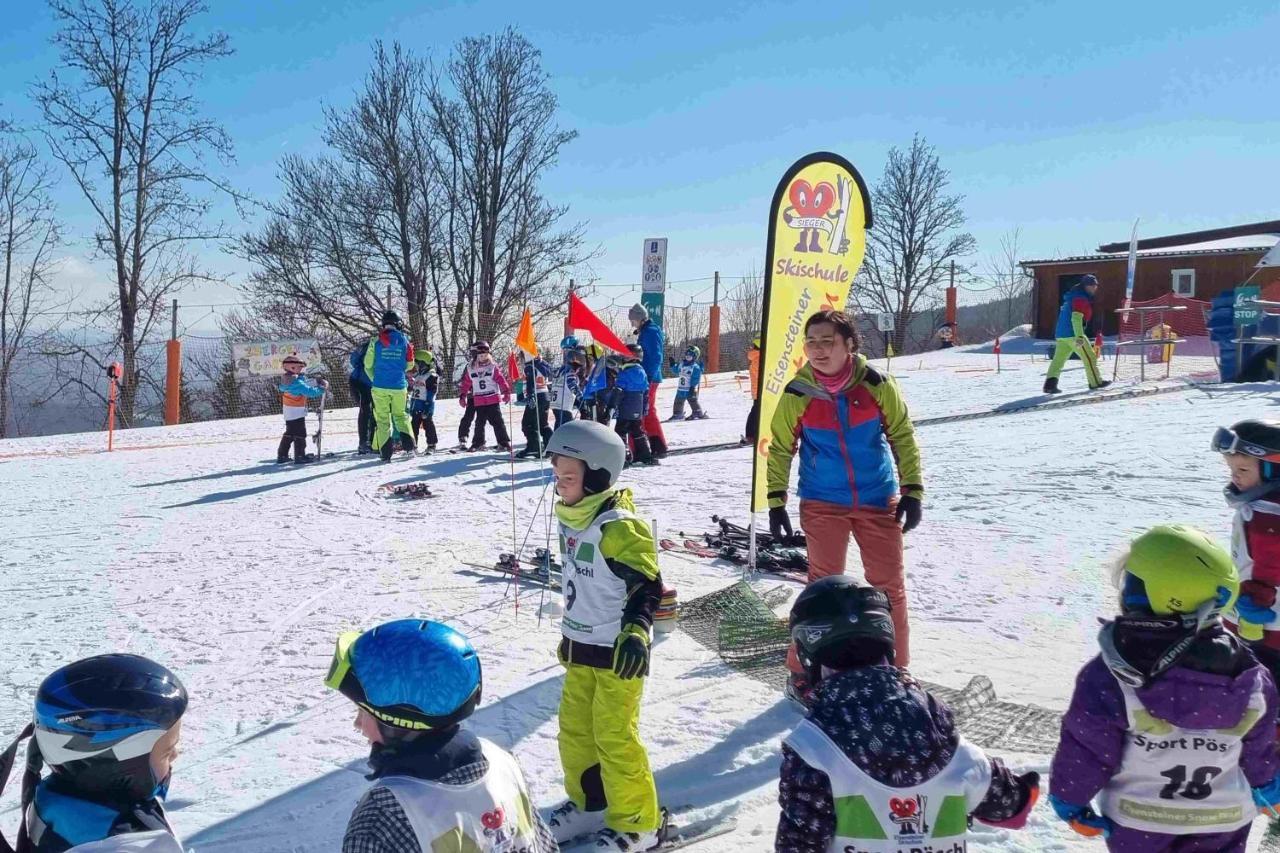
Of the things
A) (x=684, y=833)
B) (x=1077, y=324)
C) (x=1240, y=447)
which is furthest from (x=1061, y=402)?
(x=684, y=833)

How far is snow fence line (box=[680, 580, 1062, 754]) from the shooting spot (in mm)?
4391

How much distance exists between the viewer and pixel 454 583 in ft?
23.3

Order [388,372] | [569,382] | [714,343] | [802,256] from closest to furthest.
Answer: [802,256] < [388,372] < [569,382] < [714,343]

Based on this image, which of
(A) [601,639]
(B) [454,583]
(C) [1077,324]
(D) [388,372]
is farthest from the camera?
(C) [1077,324]

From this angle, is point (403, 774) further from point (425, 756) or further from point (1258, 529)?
point (1258, 529)

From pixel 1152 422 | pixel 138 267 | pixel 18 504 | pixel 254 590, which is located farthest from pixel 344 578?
pixel 138 267

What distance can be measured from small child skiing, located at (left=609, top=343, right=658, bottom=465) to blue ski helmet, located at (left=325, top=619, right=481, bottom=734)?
376 inches

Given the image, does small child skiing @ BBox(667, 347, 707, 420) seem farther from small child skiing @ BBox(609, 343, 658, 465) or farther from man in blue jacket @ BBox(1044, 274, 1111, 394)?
man in blue jacket @ BBox(1044, 274, 1111, 394)

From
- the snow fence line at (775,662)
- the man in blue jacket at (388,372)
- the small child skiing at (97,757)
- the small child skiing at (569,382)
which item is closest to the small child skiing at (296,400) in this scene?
the man in blue jacket at (388,372)

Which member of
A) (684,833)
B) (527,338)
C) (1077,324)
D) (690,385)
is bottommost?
(684,833)

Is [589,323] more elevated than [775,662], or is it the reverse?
[589,323]

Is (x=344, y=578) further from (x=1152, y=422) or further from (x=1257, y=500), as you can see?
(x=1152, y=422)

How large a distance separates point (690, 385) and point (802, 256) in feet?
38.4

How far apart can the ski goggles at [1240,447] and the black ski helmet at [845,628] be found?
2034 mm
